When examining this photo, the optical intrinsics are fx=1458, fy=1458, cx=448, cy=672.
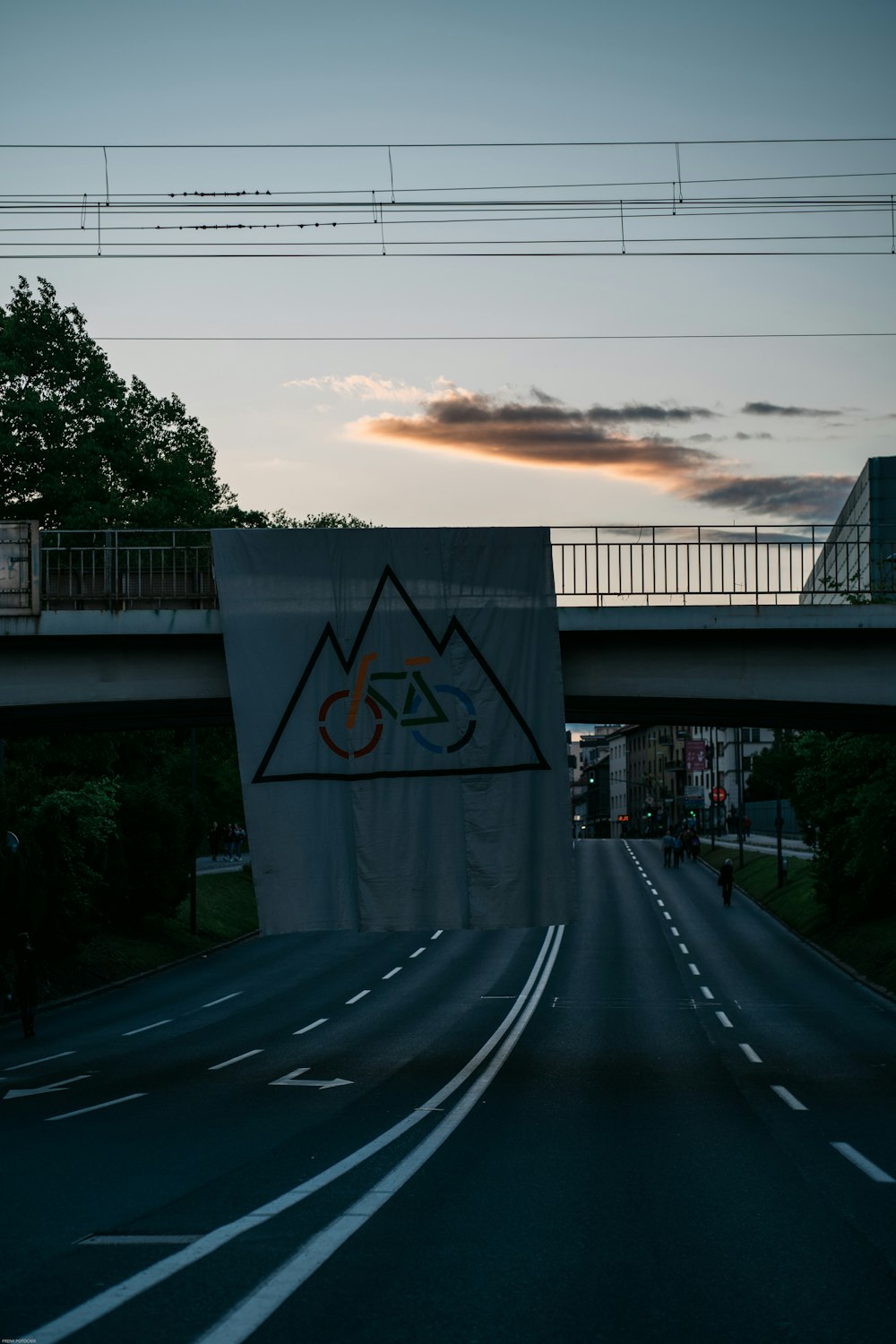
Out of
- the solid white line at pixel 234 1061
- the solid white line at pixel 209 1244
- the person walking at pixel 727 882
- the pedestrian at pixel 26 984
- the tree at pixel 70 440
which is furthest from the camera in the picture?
the person walking at pixel 727 882

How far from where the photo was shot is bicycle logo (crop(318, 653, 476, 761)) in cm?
2470

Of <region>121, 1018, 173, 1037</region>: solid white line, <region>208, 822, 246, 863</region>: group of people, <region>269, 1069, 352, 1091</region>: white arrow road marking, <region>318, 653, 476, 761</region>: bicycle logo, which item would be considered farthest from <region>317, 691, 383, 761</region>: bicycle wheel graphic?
<region>208, 822, 246, 863</region>: group of people

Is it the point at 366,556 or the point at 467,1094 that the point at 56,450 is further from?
the point at 467,1094

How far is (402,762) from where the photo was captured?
24.7m

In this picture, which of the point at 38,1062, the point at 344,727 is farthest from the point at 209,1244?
the point at 38,1062

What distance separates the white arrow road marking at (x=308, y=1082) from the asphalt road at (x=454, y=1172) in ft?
0.44

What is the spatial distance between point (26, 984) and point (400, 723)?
1152cm

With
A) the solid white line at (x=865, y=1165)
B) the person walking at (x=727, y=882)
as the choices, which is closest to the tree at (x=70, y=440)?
the person walking at (x=727, y=882)

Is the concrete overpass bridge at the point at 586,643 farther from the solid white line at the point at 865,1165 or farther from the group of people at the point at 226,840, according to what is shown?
the group of people at the point at 226,840

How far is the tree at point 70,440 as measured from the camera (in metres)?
46.9

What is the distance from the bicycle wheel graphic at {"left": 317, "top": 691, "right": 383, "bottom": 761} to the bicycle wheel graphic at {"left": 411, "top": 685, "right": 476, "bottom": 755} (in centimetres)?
65

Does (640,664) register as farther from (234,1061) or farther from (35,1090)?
(35,1090)

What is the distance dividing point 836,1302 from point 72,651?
740 inches

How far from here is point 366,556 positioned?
25188mm
